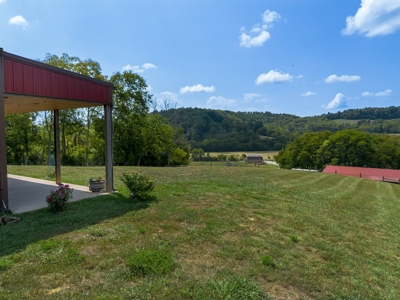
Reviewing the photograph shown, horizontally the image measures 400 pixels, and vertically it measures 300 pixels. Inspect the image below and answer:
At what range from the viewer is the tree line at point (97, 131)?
83.9 feet

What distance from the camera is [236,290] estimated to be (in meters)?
2.92

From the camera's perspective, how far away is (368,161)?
45.1 metres

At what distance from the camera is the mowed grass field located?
9.47ft

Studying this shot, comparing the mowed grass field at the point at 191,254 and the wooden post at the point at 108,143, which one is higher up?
the wooden post at the point at 108,143

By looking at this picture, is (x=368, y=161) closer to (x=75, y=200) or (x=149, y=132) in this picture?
(x=149, y=132)

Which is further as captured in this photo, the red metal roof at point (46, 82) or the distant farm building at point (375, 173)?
the distant farm building at point (375, 173)

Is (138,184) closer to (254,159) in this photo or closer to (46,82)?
(46,82)

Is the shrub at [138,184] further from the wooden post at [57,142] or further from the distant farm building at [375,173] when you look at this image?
the distant farm building at [375,173]

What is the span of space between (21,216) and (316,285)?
18.0 feet

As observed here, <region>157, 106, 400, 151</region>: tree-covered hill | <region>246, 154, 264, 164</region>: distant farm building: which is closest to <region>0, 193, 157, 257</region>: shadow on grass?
<region>157, 106, 400, 151</region>: tree-covered hill

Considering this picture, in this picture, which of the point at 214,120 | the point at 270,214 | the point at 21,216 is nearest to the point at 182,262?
the point at 270,214

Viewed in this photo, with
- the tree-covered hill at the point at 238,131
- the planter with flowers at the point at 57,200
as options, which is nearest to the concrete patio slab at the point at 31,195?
the planter with flowers at the point at 57,200

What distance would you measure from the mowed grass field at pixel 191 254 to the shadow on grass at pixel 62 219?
0.06ft

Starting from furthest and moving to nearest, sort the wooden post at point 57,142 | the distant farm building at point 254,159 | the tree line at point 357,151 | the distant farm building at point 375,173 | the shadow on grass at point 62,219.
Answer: the distant farm building at point 254,159 → the tree line at point 357,151 → the distant farm building at point 375,173 → the wooden post at point 57,142 → the shadow on grass at point 62,219
